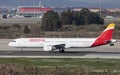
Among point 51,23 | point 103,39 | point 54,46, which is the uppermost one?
point 103,39

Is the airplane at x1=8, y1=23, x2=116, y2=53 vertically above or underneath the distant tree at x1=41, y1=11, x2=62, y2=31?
above

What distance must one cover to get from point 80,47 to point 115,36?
30465 mm

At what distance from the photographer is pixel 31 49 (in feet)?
226

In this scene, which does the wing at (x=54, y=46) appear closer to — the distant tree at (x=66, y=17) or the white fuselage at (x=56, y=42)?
the white fuselage at (x=56, y=42)

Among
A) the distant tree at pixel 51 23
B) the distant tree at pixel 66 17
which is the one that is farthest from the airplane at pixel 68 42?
the distant tree at pixel 66 17

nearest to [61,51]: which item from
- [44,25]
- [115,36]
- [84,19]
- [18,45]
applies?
[18,45]

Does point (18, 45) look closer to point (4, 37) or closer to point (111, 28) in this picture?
point (111, 28)

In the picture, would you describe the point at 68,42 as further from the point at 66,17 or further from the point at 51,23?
the point at 66,17

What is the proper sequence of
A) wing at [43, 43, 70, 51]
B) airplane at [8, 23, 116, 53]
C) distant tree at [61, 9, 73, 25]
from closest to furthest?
wing at [43, 43, 70, 51] < airplane at [8, 23, 116, 53] < distant tree at [61, 9, 73, 25]

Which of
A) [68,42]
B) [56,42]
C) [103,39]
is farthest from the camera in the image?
[56,42]

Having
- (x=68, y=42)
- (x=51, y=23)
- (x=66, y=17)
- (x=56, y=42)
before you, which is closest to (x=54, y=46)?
(x=56, y=42)

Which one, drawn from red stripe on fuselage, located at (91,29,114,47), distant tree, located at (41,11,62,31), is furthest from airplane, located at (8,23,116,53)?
distant tree, located at (41,11,62,31)

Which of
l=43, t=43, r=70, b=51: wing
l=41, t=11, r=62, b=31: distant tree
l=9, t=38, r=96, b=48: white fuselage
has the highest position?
l=9, t=38, r=96, b=48: white fuselage

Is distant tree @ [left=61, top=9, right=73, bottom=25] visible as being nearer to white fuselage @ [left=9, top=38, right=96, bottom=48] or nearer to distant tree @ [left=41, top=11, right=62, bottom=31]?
distant tree @ [left=41, top=11, right=62, bottom=31]
